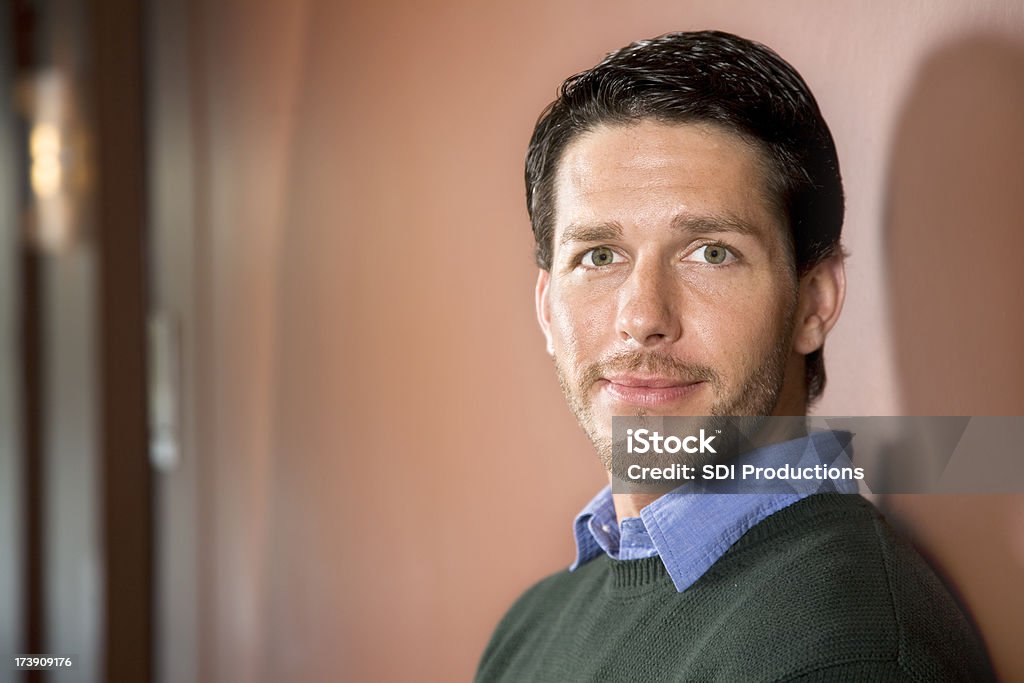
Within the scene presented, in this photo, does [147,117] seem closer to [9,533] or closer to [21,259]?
[21,259]

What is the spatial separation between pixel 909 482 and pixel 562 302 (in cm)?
36

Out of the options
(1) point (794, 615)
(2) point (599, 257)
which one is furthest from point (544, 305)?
(1) point (794, 615)

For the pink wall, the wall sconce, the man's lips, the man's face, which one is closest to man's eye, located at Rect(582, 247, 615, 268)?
the man's face

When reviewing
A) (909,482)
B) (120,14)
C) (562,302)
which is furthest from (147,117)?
(909,482)

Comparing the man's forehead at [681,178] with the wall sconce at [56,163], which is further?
the wall sconce at [56,163]

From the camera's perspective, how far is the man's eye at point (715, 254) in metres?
0.86

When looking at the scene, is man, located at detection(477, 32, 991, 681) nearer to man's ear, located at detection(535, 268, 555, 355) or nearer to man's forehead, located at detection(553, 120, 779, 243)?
man's forehead, located at detection(553, 120, 779, 243)

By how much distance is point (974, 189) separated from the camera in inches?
28.3

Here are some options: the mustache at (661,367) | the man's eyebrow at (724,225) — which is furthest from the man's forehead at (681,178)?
the mustache at (661,367)

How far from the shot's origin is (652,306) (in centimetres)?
87

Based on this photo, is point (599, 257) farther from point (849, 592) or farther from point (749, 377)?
point (849, 592)

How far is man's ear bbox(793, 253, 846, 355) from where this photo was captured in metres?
0.84

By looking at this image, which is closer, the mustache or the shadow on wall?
the shadow on wall

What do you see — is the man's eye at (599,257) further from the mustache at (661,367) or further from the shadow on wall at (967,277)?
the shadow on wall at (967,277)
